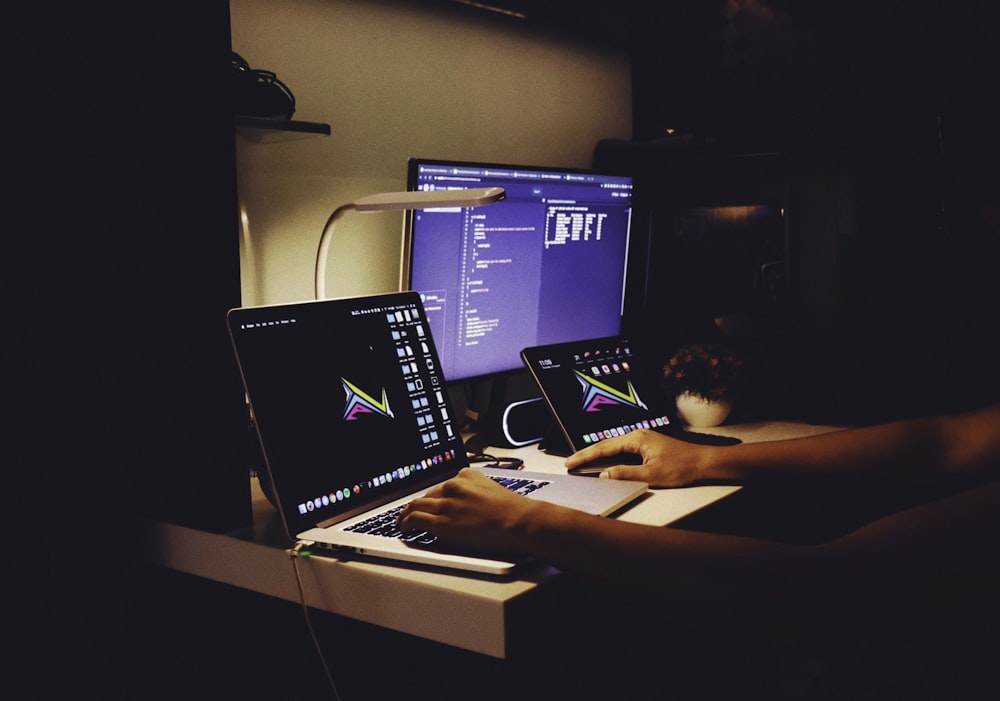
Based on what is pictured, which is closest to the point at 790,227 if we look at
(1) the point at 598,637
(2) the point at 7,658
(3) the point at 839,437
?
(3) the point at 839,437

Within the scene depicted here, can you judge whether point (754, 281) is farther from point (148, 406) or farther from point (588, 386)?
point (148, 406)

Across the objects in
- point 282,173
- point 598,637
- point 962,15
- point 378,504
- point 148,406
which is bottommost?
point 598,637

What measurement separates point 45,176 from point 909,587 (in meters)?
1.09

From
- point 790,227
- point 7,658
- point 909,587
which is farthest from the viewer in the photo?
point 790,227

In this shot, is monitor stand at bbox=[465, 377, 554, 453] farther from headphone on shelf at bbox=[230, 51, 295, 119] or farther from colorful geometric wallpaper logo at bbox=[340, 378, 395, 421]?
headphone on shelf at bbox=[230, 51, 295, 119]

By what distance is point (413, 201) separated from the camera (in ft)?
4.71

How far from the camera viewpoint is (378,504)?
123 centimetres

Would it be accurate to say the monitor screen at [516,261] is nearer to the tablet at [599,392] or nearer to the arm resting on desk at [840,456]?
the tablet at [599,392]

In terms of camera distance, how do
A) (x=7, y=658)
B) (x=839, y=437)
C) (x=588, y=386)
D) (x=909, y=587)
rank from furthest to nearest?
(x=588, y=386)
(x=839, y=437)
(x=7, y=658)
(x=909, y=587)

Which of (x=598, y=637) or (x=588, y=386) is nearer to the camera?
(x=588, y=386)

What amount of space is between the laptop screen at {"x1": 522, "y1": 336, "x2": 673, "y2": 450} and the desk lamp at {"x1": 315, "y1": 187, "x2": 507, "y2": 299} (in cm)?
33

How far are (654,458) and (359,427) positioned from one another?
0.48 m

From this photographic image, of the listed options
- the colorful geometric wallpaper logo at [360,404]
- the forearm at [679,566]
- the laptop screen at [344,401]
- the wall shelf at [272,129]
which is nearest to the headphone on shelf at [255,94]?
the wall shelf at [272,129]

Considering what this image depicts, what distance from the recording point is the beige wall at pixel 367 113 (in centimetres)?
164
